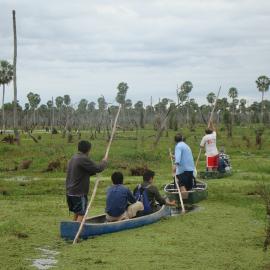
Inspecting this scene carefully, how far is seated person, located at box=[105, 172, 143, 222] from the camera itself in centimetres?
1080

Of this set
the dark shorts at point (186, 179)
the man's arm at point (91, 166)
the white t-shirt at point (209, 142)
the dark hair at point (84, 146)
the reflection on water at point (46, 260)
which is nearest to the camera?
the reflection on water at point (46, 260)

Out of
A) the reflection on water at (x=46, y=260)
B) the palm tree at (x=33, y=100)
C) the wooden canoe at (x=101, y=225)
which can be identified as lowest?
the reflection on water at (x=46, y=260)

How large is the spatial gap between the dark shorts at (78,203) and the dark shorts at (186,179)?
14.9ft

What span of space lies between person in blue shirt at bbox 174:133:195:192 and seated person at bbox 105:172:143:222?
3.33m

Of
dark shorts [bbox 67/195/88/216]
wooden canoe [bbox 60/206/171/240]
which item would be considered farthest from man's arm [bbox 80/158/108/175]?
wooden canoe [bbox 60/206/171/240]

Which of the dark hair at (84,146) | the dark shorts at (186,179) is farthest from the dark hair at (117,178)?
the dark shorts at (186,179)

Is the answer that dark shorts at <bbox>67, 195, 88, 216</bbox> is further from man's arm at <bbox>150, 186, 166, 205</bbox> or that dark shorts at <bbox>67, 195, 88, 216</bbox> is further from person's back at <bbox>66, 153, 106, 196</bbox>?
man's arm at <bbox>150, 186, 166, 205</bbox>

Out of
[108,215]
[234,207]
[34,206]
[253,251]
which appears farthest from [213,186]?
[253,251]

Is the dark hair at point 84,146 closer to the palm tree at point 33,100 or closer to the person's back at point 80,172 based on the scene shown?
the person's back at point 80,172

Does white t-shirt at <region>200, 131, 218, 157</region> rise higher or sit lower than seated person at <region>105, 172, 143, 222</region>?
higher

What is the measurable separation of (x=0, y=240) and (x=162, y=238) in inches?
108

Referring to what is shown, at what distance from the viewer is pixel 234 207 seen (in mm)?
13578

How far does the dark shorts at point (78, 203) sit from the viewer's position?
1030 centimetres

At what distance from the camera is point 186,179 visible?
573 inches
